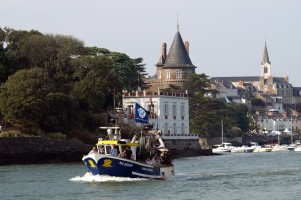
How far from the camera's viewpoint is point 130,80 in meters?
146

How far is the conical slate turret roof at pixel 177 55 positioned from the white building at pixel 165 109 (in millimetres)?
46097

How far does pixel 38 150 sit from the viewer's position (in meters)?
87.1

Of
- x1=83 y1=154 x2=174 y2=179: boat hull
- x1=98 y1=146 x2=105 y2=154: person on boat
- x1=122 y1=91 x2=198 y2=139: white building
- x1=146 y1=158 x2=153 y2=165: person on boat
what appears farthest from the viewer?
x1=122 y1=91 x2=198 y2=139: white building

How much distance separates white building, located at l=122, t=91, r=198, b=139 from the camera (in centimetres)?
12438

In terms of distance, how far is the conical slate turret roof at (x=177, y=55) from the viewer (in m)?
179

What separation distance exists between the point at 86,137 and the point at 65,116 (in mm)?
4768

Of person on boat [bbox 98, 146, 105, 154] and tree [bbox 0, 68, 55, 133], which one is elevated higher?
tree [bbox 0, 68, 55, 133]

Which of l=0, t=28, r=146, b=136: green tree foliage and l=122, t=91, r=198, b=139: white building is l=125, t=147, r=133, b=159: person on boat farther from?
l=122, t=91, r=198, b=139: white building

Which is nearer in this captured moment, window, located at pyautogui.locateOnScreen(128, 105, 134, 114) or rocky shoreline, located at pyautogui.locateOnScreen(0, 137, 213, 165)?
rocky shoreline, located at pyautogui.locateOnScreen(0, 137, 213, 165)

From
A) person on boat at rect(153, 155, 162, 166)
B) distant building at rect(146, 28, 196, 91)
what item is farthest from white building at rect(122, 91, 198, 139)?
person on boat at rect(153, 155, 162, 166)

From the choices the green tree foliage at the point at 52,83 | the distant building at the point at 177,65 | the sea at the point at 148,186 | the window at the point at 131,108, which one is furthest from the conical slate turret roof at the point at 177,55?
the sea at the point at 148,186

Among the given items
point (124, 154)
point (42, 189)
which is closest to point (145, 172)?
point (124, 154)

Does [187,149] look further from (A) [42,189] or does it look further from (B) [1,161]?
(A) [42,189]

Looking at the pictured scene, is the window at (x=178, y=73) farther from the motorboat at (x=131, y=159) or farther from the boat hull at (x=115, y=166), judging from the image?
the boat hull at (x=115, y=166)
